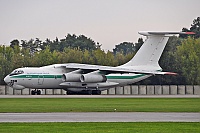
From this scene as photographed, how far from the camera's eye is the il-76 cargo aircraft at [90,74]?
7206 centimetres

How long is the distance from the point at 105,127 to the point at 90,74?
48910 millimetres

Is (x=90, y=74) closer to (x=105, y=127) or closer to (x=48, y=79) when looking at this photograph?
(x=48, y=79)

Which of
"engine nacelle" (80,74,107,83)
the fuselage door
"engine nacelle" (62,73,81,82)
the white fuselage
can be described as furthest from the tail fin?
the fuselage door

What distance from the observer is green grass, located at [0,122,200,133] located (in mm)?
22906

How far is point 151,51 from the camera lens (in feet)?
251

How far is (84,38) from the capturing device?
18025cm

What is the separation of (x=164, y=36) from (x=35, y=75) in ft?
51.6

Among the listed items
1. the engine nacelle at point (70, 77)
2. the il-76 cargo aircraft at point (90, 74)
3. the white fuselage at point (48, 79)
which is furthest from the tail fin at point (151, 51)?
the engine nacelle at point (70, 77)

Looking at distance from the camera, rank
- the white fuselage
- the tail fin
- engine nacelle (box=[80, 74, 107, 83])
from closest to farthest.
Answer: the white fuselage, engine nacelle (box=[80, 74, 107, 83]), the tail fin

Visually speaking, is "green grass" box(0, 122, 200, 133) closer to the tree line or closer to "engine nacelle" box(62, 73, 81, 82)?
"engine nacelle" box(62, 73, 81, 82)

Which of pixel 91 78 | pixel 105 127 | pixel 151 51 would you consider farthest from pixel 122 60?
pixel 105 127

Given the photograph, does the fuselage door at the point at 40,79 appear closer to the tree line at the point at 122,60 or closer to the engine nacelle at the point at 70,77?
the engine nacelle at the point at 70,77

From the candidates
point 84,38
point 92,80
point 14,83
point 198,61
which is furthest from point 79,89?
point 84,38

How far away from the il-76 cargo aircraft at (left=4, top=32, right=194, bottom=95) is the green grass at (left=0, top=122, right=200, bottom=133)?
44914 millimetres
